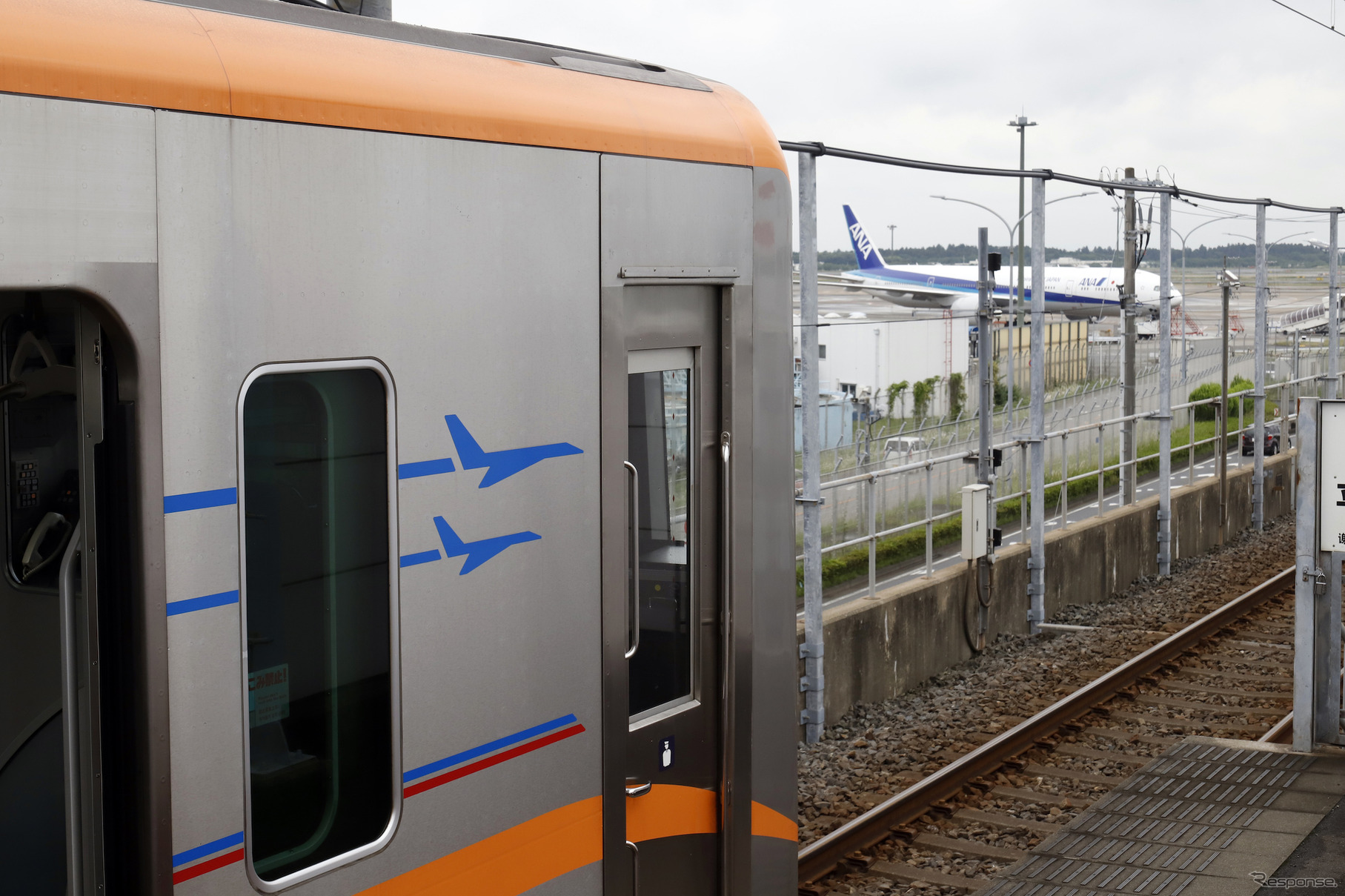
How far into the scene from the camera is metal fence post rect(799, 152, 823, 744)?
9.62 metres

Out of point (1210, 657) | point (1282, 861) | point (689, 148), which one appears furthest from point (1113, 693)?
point (689, 148)

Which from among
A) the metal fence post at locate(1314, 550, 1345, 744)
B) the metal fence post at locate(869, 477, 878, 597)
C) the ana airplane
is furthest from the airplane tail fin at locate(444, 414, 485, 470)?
the ana airplane

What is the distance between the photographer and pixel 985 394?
13.1 meters

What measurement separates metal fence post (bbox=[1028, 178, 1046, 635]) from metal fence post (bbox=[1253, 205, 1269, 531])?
7314 millimetres

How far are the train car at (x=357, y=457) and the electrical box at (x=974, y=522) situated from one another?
9282 mm

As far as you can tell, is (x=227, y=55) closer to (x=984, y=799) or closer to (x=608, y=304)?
(x=608, y=304)

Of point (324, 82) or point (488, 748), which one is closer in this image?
point (324, 82)

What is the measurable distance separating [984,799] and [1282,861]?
91.1 inches

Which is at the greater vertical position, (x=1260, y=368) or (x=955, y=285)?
(x=955, y=285)

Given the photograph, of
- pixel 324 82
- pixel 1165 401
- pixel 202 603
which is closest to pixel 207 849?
pixel 202 603

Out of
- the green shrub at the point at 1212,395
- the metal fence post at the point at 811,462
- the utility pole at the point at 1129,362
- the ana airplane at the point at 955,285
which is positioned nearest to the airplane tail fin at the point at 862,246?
the ana airplane at the point at 955,285

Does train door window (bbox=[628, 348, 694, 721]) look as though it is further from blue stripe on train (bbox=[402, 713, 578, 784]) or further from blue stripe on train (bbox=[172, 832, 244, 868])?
blue stripe on train (bbox=[172, 832, 244, 868])

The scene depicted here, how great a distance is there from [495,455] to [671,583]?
3.13ft

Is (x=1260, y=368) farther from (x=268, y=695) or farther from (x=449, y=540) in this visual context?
(x=268, y=695)
